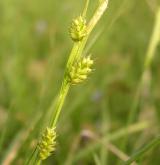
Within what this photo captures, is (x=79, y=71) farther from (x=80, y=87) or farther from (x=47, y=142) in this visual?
(x=80, y=87)

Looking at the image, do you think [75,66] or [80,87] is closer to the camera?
[75,66]

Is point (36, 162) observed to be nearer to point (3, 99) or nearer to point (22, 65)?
point (3, 99)

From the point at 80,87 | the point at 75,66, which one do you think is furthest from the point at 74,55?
the point at 80,87

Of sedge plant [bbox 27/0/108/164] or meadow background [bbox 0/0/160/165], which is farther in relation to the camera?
meadow background [bbox 0/0/160/165]

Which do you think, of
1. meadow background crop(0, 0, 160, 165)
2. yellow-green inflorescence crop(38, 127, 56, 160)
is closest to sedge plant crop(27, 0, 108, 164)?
yellow-green inflorescence crop(38, 127, 56, 160)

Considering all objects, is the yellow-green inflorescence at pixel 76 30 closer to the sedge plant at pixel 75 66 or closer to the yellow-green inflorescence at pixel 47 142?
the sedge plant at pixel 75 66

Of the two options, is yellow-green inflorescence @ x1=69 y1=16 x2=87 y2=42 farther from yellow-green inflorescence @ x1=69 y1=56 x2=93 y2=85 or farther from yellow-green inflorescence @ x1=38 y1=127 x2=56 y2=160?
yellow-green inflorescence @ x1=38 y1=127 x2=56 y2=160
